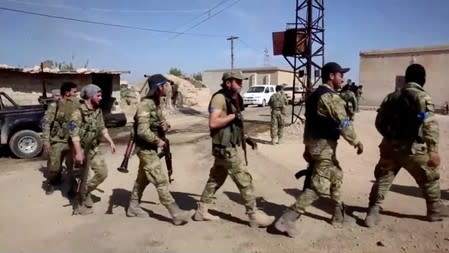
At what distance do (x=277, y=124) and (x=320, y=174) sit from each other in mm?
6949

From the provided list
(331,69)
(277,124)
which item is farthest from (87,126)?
(277,124)

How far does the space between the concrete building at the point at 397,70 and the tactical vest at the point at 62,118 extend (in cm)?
2340

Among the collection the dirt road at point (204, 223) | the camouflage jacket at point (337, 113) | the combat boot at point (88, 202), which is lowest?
the dirt road at point (204, 223)

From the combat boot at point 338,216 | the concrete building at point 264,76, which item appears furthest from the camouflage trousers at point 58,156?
the concrete building at point 264,76

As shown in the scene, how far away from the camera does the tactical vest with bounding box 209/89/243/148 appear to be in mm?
4270

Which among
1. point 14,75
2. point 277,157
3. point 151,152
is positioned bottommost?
point 277,157

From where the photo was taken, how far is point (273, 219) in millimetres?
4520

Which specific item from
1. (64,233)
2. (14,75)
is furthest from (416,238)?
(14,75)

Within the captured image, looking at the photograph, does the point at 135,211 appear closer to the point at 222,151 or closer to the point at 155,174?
the point at 155,174

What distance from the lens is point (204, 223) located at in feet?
15.3

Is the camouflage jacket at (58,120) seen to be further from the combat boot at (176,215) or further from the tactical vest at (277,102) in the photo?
the tactical vest at (277,102)

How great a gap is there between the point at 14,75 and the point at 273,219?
1475cm

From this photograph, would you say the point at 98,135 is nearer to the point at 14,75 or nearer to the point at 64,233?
the point at 64,233

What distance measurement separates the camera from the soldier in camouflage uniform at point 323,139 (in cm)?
409
